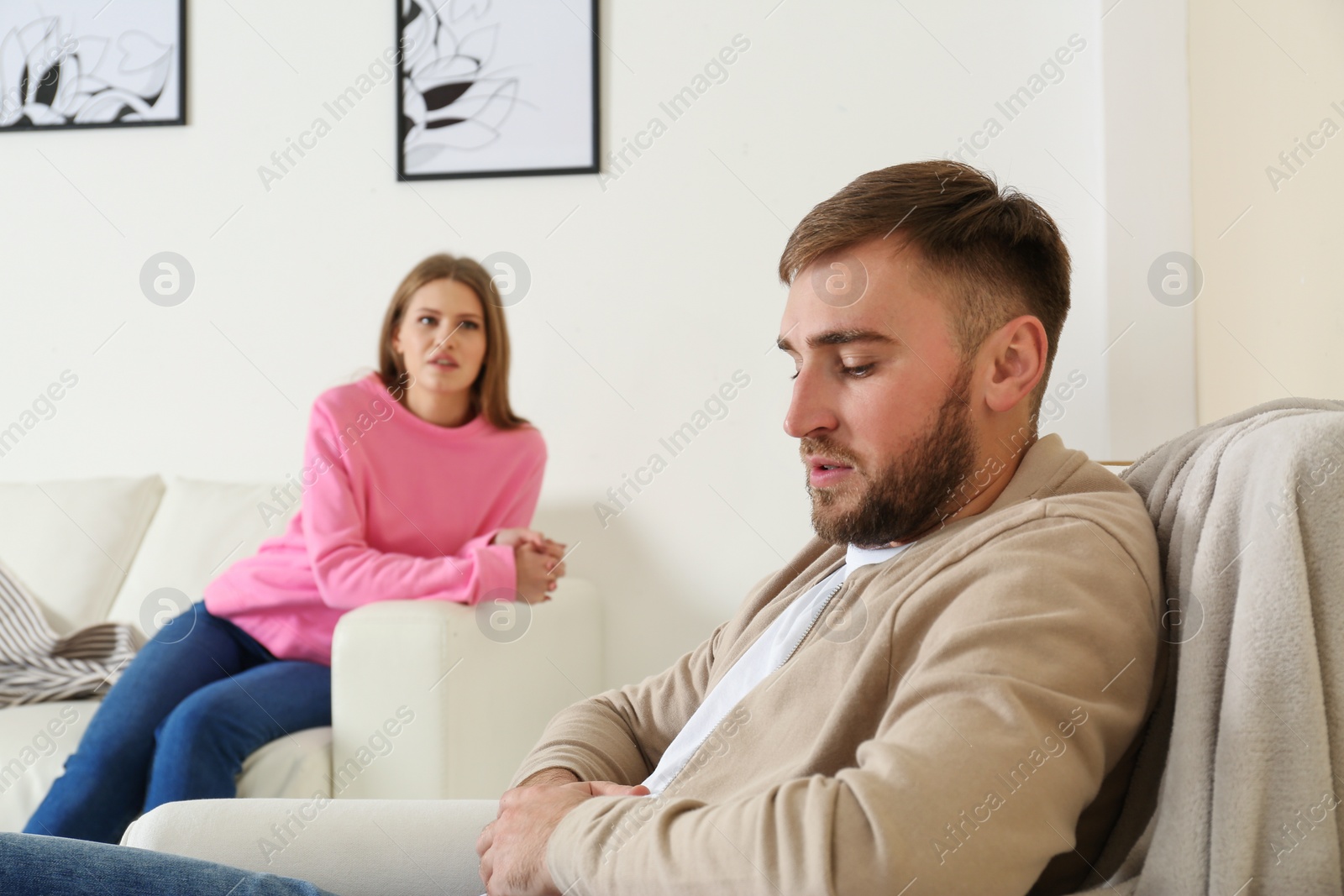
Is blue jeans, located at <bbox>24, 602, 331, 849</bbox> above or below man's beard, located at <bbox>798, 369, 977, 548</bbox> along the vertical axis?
below

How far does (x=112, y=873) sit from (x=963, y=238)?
35.0 inches

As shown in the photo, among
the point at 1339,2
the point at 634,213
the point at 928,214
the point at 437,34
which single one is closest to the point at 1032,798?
the point at 928,214

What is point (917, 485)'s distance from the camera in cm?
94

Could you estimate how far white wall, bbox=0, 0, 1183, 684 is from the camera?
2211mm

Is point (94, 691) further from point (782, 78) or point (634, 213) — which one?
point (782, 78)

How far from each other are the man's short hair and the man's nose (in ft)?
0.40

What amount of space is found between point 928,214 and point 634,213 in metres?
1.46

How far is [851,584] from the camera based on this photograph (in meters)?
0.96

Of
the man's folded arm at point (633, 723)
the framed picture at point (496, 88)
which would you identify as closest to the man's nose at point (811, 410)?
the man's folded arm at point (633, 723)

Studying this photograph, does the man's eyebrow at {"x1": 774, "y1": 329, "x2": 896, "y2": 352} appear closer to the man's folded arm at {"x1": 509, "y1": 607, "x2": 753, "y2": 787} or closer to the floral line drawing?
the man's folded arm at {"x1": 509, "y1": 607, "x2": 753, "y2": 787}

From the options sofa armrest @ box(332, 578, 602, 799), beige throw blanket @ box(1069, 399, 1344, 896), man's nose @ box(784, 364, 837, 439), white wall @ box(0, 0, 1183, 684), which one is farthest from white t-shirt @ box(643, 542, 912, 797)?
white wall @ box(0, 0, 1183, 684)

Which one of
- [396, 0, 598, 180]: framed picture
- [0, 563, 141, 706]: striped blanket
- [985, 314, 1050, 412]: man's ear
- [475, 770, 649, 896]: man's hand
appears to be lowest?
[0, 563, 141, 706]: striped blanket

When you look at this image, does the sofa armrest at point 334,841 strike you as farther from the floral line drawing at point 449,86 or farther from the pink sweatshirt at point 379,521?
the floral line drawing at point 449,86

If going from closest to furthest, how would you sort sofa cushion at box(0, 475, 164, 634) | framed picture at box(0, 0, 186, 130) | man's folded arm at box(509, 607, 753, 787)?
1. man's folded arm at box(509, 607, 753, 787)
2. sofa cushion at box(0, 475, 164, 634)
3. framed picture at box(0, 0, 186, 130)
